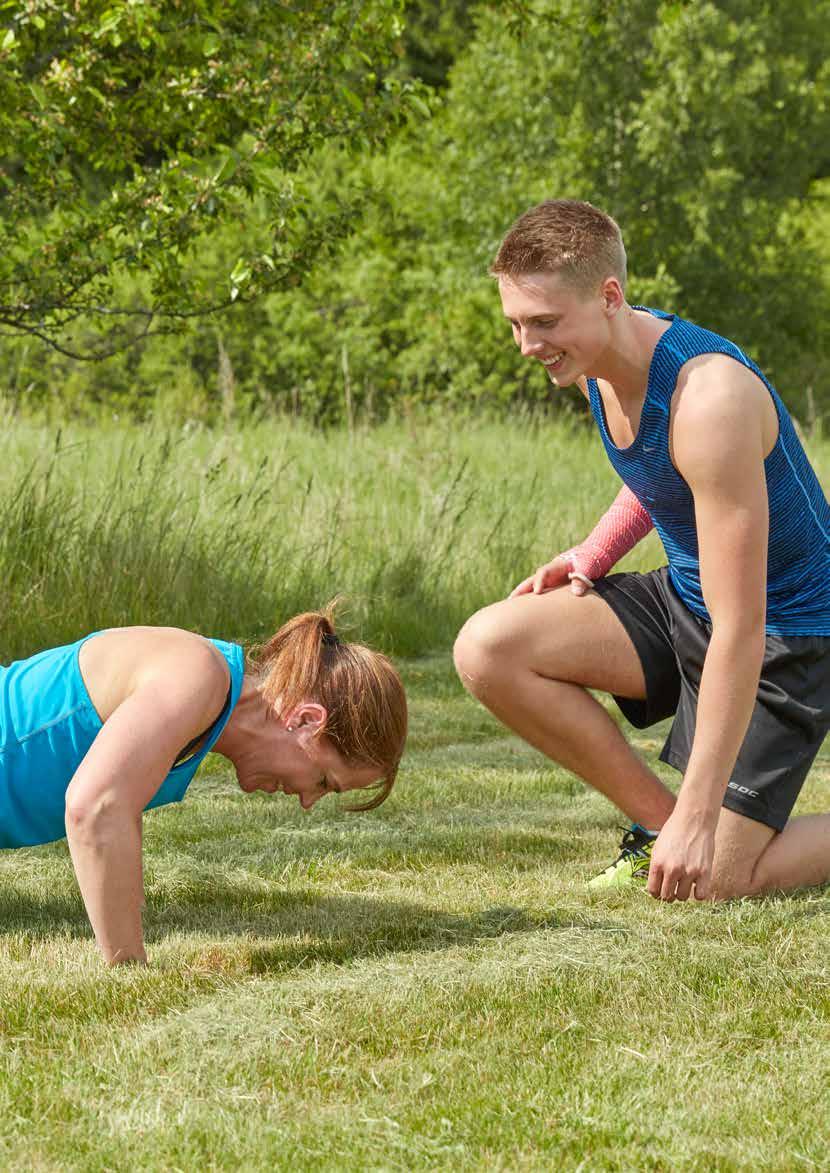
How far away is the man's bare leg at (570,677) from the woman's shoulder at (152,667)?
0.85 m

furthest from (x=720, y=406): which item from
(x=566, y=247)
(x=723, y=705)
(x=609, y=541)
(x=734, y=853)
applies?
(x=734, y=853)

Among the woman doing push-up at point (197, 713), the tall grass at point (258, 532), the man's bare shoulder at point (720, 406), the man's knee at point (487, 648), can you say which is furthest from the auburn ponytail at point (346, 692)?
the tall grass at point (258, 532)

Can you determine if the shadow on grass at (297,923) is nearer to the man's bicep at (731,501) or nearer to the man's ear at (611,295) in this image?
the man's bicep at (731,501)

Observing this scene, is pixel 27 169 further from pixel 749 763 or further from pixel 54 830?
pixel 749 763

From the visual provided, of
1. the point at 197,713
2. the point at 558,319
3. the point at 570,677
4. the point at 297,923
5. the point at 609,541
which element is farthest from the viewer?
the point at 609,541

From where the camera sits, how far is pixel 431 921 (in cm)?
337

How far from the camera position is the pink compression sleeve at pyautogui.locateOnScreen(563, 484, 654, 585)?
395 centimetres

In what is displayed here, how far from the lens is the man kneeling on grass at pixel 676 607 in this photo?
3.14 m

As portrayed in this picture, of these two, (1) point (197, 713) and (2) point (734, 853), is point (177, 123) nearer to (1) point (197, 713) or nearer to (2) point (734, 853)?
(1) point (197, 713)

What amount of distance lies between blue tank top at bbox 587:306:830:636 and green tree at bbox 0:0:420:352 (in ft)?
9.53

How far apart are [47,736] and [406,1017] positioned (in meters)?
1.02

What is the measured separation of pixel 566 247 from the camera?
3.22m

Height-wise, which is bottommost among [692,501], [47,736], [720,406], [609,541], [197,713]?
[47,736]

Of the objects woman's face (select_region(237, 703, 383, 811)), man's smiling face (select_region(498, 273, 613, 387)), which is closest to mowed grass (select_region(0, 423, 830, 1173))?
woman's face (select_region(237, 703, 383, 811))
